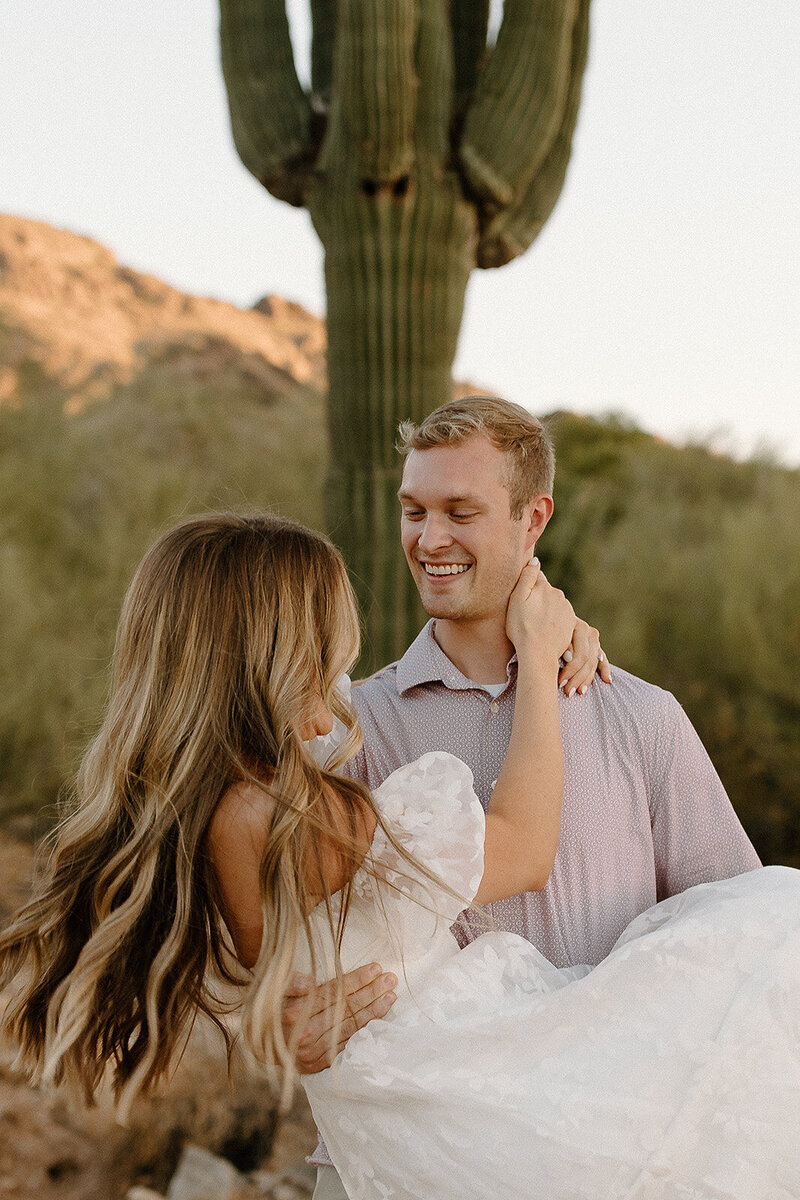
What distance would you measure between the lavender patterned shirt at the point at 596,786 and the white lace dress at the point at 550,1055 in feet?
0.91

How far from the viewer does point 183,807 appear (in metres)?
1.91

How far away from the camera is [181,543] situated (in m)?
2.04

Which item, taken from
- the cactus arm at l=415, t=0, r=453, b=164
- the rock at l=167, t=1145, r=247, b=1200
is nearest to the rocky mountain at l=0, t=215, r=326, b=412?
the cactus arm at l=415, t=0, r=453, b=164

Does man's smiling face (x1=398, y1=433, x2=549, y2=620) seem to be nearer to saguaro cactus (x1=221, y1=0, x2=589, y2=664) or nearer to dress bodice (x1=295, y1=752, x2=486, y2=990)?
dress bodice (x1=295, y1=752, x2=486, y2=990)

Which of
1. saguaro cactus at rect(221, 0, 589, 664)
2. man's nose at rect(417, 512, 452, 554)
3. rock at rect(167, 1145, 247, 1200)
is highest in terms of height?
saguaro cactus at rect(221, 0, 589, 664)

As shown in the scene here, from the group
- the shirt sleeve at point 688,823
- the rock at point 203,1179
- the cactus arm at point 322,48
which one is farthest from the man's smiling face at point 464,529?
the cactus arm at point 322,48

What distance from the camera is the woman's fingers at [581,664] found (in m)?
2.48

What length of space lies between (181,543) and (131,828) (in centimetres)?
56

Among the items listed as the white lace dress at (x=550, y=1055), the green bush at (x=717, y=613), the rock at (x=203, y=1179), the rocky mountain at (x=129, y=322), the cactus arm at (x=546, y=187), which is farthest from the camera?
the rocky mountain at (x=129, y=322)

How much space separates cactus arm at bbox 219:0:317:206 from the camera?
542 cm

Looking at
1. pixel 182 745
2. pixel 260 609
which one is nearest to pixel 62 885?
pixel 182 745

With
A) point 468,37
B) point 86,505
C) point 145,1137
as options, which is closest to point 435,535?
point 145,1137

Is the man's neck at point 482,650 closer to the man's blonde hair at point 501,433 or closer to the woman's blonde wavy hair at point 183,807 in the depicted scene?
the man's blonde hair at point 501,433

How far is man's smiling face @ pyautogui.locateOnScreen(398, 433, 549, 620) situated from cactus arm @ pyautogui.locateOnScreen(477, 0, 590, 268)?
346 centimetres
